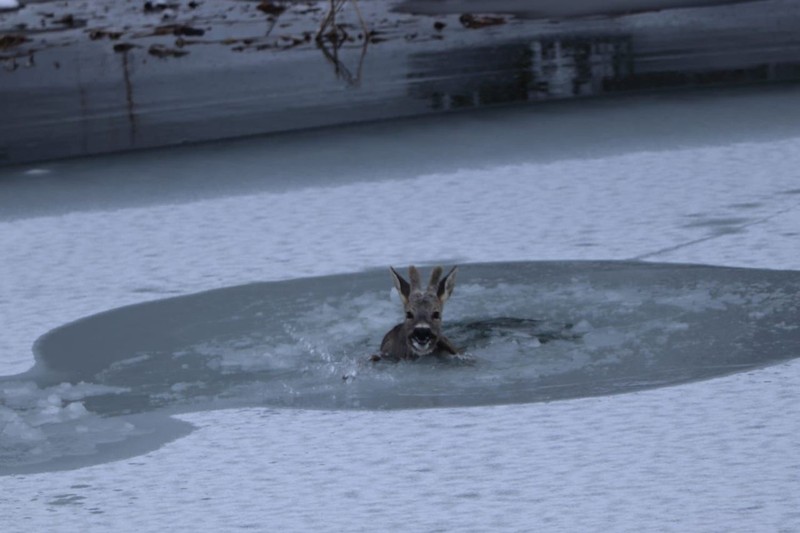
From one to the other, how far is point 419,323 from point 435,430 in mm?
586

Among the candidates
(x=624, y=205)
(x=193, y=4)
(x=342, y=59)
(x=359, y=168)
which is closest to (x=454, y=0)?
(x=193, y=4)

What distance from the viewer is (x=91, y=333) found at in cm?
555

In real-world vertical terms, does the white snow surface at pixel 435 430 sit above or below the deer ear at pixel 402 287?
below

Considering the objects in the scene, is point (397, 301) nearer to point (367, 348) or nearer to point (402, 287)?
point (367, 348)

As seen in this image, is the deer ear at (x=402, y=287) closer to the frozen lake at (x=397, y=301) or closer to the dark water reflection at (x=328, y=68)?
the frozen lake at (x=397, y=301)

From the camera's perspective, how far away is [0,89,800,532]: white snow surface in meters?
3.65

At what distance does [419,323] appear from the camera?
15.6 feet

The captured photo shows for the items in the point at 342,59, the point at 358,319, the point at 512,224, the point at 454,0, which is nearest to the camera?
the point at 358,319

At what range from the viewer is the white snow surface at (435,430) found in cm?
365

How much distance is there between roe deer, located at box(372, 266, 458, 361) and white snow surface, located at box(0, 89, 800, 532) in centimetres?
39

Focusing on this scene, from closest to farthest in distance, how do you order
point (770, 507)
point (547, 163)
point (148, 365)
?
point (770, 507) → point (148, 365) → point (547, 163)

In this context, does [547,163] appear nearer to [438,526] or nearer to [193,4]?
[438,526]

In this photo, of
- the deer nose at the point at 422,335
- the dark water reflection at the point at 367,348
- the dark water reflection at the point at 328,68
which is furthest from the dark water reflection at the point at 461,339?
the dark water reflection at the point at 328,68

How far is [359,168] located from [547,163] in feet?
3.38
